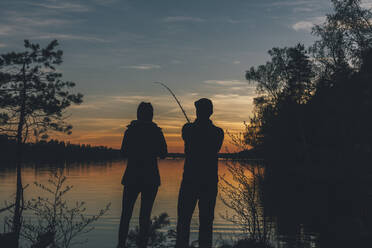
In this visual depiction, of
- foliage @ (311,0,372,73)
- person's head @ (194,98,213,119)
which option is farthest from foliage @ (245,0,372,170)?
person's head @ (194,98,213,119)

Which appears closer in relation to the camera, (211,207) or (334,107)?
(211,207)

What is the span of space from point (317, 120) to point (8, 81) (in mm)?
28851

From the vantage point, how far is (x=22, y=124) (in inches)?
530

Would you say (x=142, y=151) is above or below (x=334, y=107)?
below

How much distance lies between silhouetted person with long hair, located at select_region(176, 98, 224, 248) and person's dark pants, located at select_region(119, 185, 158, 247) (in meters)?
0.51

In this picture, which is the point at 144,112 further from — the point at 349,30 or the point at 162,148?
the point at 349,30

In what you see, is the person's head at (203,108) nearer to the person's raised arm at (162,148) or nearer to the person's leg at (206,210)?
the person's raised arm at (162,148)

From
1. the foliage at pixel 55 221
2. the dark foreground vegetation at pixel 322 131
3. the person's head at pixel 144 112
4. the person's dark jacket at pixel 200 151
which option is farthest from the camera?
the dark foreground vegetation at pixel 322 131

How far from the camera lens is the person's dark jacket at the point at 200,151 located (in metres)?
5.58

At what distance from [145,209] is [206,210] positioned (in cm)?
93

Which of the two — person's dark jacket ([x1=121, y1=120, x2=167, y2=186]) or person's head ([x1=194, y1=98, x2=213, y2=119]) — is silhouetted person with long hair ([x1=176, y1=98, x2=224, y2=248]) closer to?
person's head ([x1=194, y1=98, x2=213, y2=119])

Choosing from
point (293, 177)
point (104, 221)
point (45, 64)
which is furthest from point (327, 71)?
point (45, 64)

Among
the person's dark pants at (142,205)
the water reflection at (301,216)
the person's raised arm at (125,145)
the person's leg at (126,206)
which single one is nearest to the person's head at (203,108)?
the person's raised arm at (125,145)

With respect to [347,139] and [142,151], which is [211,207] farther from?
[347,139]
